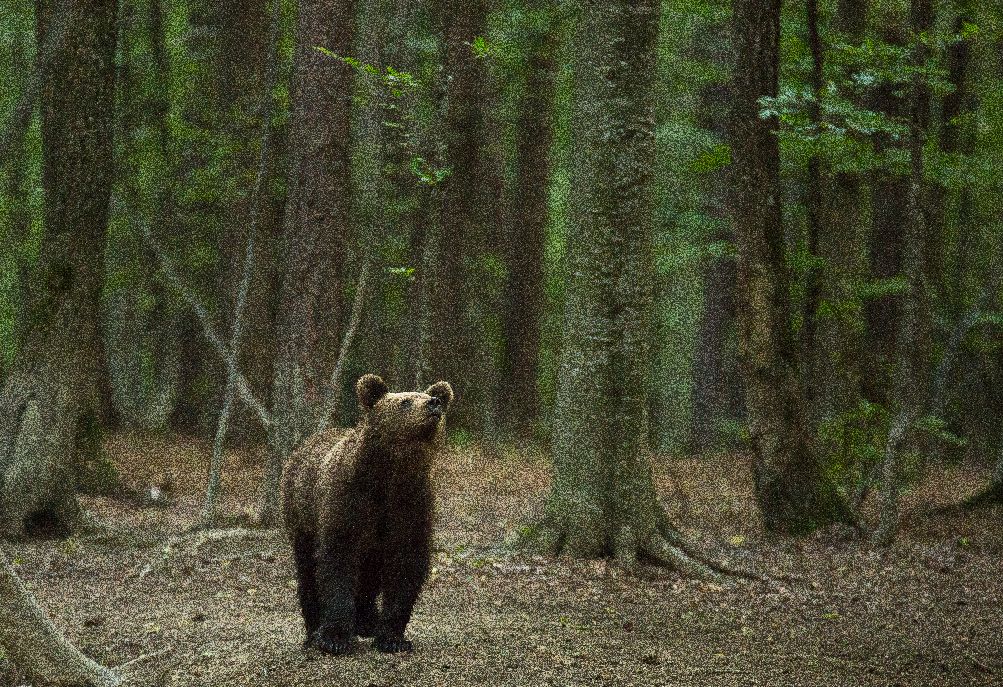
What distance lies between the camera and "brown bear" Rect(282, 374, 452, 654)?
7.49 meters

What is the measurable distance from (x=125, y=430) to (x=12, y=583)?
15.8 m

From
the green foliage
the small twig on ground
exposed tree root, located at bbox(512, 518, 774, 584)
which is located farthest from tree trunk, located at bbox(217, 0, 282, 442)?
the small twig on ground

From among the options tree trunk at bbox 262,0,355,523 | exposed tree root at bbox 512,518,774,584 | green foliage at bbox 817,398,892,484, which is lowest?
exposed tree root at bbox 512,518,774,584

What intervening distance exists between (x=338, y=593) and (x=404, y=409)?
51.2 inches

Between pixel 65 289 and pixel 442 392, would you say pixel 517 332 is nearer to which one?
pixel 65 289

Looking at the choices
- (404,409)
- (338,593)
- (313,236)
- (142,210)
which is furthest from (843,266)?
(338,593)

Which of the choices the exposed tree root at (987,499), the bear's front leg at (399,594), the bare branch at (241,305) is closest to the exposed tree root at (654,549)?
the bare branch at (241,305)

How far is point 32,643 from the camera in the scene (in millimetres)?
7219

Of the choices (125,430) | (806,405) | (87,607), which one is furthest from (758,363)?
(125,430)

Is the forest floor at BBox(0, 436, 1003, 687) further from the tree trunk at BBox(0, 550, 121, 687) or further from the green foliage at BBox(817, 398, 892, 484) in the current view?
the green foliage at BBox(817, 398, 892, 484)

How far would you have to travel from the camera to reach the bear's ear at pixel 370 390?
7543 mm

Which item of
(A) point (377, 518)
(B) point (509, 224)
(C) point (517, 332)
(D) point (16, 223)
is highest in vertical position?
(B) point (509, 224)

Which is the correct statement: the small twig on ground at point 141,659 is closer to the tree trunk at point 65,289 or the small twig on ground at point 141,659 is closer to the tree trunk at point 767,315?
the tree trunk at point 65,289

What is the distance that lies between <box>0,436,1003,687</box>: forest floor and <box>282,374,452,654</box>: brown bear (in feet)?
0.79
